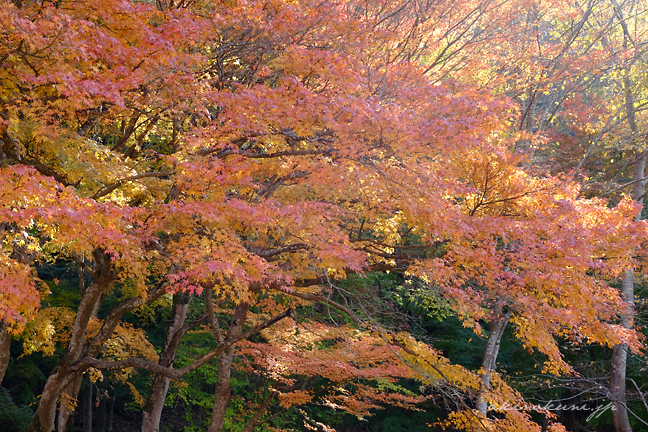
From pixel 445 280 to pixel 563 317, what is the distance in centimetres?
191

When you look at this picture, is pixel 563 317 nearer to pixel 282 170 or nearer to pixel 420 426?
pixel 282 170

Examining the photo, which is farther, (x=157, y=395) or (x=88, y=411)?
(x=88, y=411)

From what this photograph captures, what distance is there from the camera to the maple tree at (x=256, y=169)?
486 cm

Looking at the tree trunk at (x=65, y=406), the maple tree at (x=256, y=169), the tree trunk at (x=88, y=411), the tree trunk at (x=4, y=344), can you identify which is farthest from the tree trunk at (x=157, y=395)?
the tree trunk at (x=88, y=411)

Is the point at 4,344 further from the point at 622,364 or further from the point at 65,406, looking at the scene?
the point at 622,364

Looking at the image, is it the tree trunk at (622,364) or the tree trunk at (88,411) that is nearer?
the tree trunk at (622,364)

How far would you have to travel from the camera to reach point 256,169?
21.5 feet

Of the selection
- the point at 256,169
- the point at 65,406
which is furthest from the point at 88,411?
the point at 256,169

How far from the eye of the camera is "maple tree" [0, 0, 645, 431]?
16.0 ft

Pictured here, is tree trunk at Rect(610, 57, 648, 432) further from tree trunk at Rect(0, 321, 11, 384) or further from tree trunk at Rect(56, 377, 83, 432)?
tree trunk at Rect(0, 321, 11, 384)

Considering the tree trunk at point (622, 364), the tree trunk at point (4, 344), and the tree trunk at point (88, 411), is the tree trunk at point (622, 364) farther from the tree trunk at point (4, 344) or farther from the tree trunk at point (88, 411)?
the tree trunk at point (88, 411)

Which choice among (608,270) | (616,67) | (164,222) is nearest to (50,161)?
(164,222)

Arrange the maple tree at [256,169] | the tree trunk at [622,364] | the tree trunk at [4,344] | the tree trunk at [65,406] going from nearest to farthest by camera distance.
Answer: the maple tree at [256,169] → the tree trunk at [4,344] → the tree trunk at [65,406] → the tree trunk at [622,364]

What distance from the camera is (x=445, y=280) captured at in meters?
6.58
